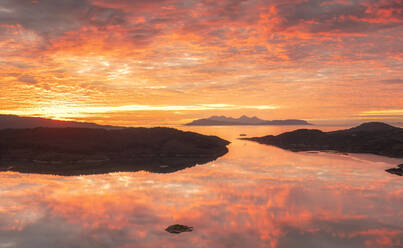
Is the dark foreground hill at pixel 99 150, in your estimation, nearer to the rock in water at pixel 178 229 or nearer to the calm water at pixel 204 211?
the calm water at pixel 204 211

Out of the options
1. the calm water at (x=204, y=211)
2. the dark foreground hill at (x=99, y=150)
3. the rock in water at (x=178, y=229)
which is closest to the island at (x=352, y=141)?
the dark foreground hill at (x=99, y=150)

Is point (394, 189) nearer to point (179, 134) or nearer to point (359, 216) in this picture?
point (359, 216)

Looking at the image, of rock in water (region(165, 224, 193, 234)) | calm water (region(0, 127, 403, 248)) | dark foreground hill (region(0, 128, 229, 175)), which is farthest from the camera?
dark foreground hill (region(0, 128, 229, 175))

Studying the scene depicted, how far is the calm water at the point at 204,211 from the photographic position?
93.0 ft

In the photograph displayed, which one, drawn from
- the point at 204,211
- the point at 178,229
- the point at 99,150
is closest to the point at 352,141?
the point at 99,150

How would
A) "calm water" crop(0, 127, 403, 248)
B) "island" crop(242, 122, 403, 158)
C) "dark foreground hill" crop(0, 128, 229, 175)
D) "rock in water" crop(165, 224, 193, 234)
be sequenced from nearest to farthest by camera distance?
"calm water" crop(0, 127, 403, 248), "rock in water" crop(165, 224, 193, 234), "dark foreground hill" crop(0, 128, 229, 175), "island" crop(242, 122, 403, 158)

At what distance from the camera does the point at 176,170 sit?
7888 cm

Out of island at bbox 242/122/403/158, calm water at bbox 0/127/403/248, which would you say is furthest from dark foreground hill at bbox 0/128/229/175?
island at bbox 242/122/403/158

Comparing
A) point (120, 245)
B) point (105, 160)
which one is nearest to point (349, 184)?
point (120, 245)

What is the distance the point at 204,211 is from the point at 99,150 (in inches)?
3376

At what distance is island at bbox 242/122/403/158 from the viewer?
429 feet

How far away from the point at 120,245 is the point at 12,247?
9.81 m

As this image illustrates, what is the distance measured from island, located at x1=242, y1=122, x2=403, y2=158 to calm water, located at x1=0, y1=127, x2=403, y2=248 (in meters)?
75.6

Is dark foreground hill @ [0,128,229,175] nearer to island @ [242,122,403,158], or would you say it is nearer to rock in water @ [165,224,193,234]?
rock in water @ [165,224,193,234]
